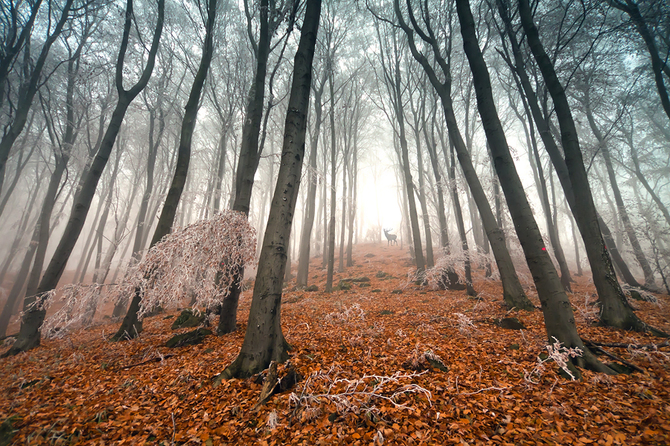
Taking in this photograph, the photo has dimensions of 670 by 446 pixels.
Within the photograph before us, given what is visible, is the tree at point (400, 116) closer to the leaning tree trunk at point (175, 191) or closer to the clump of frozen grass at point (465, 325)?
the clump of frozen grass at point (465, 325)

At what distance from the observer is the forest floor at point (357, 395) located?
1.98 meters

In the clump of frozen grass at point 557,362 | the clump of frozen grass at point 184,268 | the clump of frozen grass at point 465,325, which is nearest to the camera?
the clump of frozen grass at point 557,362

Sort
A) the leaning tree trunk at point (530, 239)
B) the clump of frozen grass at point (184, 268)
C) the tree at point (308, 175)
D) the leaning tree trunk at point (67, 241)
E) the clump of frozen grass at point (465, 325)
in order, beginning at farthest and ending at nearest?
the tree at point (308, 175) < the leaning tree trunk at point (67, 241) < the clump of frozen grass at point (465, 325) < the clump of frozen grass at point (184, 268) < the leaning tree trunk at point (530, 239)

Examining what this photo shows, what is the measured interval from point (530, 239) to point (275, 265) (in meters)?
3.80

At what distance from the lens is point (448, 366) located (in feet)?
10.4

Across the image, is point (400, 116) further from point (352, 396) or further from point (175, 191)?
point (352, 396)

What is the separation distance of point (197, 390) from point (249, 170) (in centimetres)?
405

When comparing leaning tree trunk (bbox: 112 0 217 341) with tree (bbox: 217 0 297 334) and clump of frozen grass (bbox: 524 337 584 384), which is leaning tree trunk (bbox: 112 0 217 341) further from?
clump of frozen grass (bbox: 524 337 584 384)

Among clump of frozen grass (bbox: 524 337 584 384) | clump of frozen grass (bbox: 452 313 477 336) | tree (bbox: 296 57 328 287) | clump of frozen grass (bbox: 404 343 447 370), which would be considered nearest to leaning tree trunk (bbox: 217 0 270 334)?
clump of frozen grass (bbox: 404 343 447 370)

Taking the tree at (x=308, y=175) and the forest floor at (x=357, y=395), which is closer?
the forest floor at (x=357, y=395)

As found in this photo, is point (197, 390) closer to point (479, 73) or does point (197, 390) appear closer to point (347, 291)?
point (479, 73)

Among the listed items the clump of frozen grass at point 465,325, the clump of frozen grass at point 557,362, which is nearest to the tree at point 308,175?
the clump of frozen grass at point 465,325

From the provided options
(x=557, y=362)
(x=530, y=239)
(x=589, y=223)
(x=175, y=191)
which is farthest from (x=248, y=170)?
(x=589, y=223)

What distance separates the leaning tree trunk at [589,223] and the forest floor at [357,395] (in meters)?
0.31
